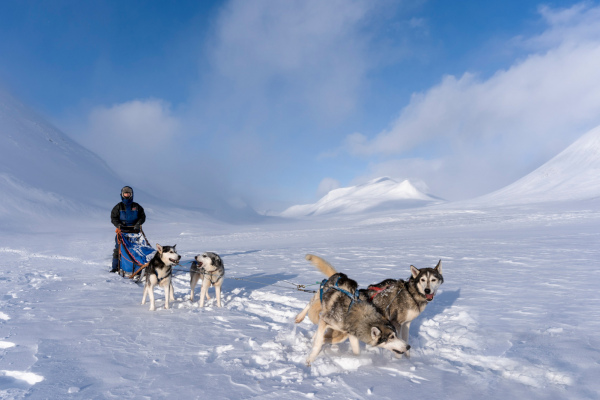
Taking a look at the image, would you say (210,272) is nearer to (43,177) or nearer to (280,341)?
(280,341)

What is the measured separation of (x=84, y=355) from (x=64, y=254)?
40.9 feet

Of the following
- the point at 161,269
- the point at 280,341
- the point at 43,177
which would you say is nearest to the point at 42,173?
the point at 43,177

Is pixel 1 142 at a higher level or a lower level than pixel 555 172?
higher

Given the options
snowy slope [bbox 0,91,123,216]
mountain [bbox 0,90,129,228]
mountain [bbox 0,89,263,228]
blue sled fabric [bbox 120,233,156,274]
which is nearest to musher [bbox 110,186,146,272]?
blue sled fabric [bbox 120,233,156,274]

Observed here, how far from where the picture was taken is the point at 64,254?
45.5 feet

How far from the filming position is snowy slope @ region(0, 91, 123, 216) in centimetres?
3794

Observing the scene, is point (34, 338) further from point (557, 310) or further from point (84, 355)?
point (557, 310)

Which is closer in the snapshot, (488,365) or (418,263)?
(488,365)

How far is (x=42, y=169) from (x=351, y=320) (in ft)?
207

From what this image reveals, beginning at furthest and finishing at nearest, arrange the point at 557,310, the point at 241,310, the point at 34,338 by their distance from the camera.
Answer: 1. the point at 241,310
2. the point at 557,310
3. the point at 34,338

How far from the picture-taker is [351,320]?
4.12 metres

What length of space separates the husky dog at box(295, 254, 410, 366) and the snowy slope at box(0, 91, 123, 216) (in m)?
37.0

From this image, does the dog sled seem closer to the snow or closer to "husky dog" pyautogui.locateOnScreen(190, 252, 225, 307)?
the snow

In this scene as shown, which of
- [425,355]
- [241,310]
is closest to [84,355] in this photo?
[241,310]
